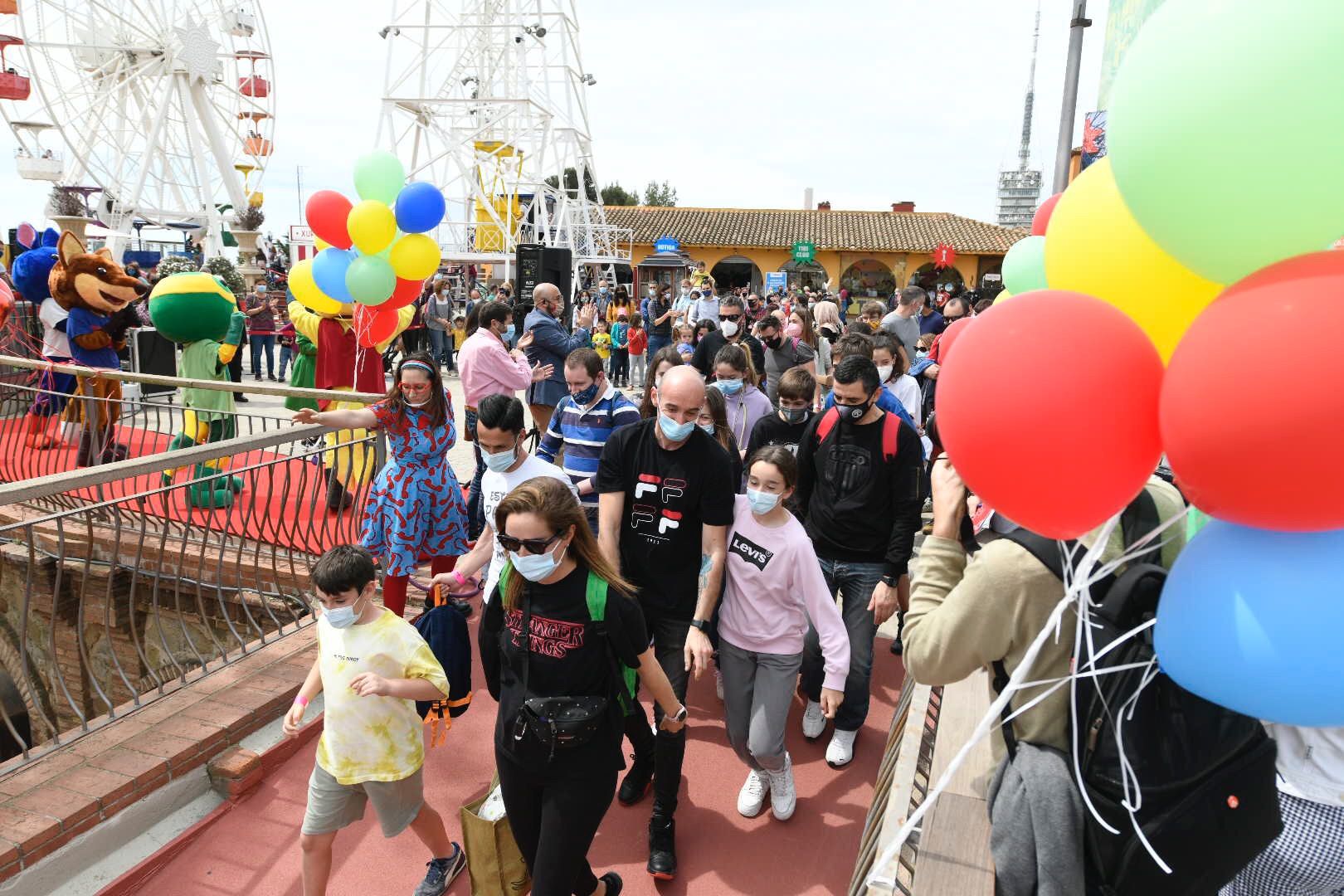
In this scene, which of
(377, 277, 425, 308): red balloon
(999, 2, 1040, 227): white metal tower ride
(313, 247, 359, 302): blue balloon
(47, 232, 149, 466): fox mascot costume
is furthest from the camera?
(999, 2, 1040, 227): white metal tower ride

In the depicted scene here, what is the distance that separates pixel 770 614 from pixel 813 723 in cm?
104

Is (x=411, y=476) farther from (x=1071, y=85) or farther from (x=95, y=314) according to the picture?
(x=1071, y=85)

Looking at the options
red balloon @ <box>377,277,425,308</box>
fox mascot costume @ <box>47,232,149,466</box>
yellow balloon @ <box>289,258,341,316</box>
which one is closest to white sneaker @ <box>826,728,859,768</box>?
red balloon @ <box>377,277,425,308</box>

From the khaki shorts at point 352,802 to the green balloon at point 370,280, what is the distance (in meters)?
3.88

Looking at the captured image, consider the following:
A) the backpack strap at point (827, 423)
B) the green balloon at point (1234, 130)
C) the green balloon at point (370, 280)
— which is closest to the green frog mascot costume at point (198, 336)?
the green balloon at point (370, 280)

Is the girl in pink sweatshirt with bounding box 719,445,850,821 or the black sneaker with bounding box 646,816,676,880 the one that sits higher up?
the girl in pink sweatshirt with bounding box 719,445,850,821

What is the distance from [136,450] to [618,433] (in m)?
7.43

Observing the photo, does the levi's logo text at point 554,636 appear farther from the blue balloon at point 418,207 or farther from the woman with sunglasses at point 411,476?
the blue balloon at point 418,207

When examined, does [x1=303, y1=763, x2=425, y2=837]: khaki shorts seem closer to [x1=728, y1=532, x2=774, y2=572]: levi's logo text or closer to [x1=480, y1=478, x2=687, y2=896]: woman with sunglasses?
[x1=480, y1=478, x2=687, y2=896]: woman with sunglasses

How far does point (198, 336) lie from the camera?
6309 millimetres

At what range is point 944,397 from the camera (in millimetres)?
1454

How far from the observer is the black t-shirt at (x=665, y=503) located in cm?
298

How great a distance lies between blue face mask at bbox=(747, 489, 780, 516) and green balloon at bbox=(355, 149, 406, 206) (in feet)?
14.4

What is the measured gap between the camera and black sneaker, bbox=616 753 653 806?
10.6 ft
